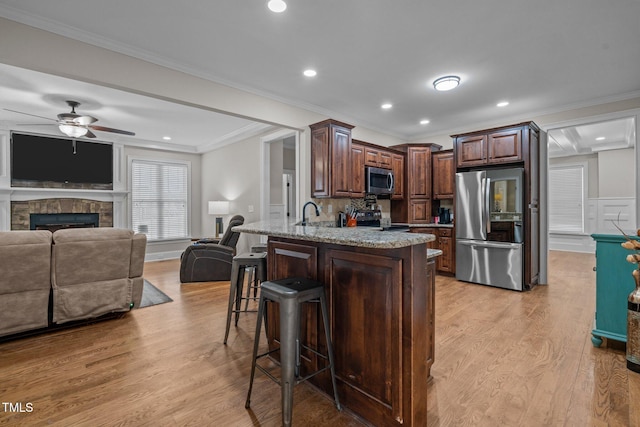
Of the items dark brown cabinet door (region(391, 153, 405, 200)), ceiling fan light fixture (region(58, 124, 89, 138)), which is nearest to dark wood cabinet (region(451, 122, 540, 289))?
dark brown cabinet door (region(391, 153, 405, 200))

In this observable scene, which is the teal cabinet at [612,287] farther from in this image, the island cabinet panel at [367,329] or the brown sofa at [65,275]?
the brown sofa at [65,275]

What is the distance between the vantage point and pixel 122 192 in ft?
21.0

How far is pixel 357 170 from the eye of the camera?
4.77m

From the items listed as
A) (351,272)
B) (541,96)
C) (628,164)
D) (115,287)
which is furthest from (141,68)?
(628,164)

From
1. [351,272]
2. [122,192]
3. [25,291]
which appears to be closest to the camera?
[351,272]

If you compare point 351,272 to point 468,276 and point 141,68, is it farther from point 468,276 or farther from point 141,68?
point 468,276

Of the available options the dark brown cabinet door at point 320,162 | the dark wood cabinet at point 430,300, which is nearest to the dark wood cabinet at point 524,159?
the dark brown cabinet door at point 320,162

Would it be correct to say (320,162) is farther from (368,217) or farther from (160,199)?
(160,199)

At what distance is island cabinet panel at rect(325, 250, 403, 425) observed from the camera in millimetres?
1492

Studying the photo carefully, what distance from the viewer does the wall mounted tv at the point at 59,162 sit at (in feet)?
17.9

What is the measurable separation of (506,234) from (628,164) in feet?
17.8

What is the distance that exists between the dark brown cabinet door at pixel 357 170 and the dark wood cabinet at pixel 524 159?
1.58m

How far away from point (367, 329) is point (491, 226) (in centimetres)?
360

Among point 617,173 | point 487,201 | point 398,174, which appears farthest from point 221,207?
point 617,173
